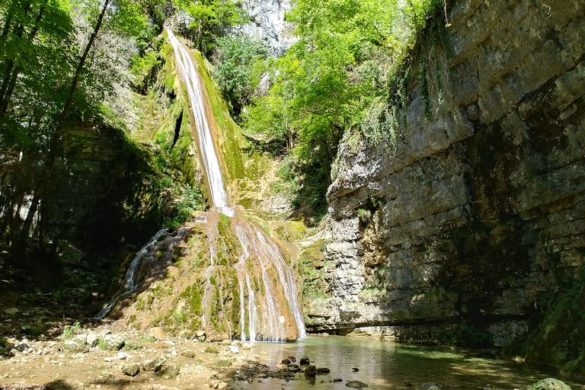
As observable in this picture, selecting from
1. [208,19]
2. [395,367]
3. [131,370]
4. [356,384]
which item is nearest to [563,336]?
[395,367]

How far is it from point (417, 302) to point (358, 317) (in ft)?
6.00

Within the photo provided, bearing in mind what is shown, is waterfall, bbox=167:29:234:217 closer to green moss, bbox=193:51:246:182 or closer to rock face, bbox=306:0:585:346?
green moss, bbox=193:51:246:182

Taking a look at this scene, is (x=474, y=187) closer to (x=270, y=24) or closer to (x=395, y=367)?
(x=395, y=367)

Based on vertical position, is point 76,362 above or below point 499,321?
below

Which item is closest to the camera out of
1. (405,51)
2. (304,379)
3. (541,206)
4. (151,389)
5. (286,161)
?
(151,389)

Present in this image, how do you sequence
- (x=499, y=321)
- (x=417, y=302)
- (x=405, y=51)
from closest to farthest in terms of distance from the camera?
1. (x=499, y=321)
2. (x=417, y=302)
3. (x=405, y=51)

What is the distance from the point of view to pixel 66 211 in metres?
12.3

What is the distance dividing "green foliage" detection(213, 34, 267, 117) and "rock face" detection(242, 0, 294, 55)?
365 centimetres

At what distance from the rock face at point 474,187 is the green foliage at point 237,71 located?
1324cm

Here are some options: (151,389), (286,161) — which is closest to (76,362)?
(151,389)

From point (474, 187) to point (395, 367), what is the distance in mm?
4216

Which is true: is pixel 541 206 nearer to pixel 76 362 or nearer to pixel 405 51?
pixel 405 51

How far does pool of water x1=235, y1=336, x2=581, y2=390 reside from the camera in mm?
5543

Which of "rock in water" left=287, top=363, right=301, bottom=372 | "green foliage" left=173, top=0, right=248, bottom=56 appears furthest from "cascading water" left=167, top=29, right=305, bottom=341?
"green foliage" left=173, top=0, right=248, bottom=56
